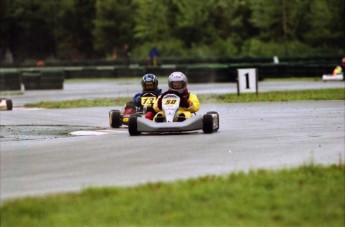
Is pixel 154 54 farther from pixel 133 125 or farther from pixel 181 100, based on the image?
pixel 133 125

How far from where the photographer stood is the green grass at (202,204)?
775 cm

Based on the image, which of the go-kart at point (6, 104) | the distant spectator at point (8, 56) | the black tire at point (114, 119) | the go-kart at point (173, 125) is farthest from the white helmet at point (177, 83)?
the distant spectator at point (8, 56)

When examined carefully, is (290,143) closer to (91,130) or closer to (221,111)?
(91,130)

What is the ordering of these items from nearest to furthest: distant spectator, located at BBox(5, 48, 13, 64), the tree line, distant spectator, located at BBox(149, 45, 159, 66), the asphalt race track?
the asphalt race track → distant spectator, located at BBox(149, 45, 159, 66) → the tree line → distant spectator, located at BBox(5, 48, 13, 64)

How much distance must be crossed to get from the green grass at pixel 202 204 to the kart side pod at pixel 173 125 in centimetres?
596

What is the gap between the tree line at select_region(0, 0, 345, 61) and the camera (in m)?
68.4

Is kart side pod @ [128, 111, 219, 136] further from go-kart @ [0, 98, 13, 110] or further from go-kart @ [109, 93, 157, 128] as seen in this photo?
go-kart @ [0, 98, 13, 110]

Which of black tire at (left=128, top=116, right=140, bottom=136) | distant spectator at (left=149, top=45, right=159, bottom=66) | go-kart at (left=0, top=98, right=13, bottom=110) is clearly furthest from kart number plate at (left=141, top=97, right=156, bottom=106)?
distant spectator at (left=149, top=45, right=159, bottom=66)

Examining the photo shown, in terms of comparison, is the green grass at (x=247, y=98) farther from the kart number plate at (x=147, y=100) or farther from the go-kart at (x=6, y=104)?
the kart number plate at (x=147, y=100)

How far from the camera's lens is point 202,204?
8344 millimetres

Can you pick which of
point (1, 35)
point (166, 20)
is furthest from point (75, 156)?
point (1, 35)

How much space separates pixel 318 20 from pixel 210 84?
95.5 ft

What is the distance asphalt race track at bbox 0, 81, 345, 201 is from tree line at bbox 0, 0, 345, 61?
4656 cm

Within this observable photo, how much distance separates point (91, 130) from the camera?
1759 cm
